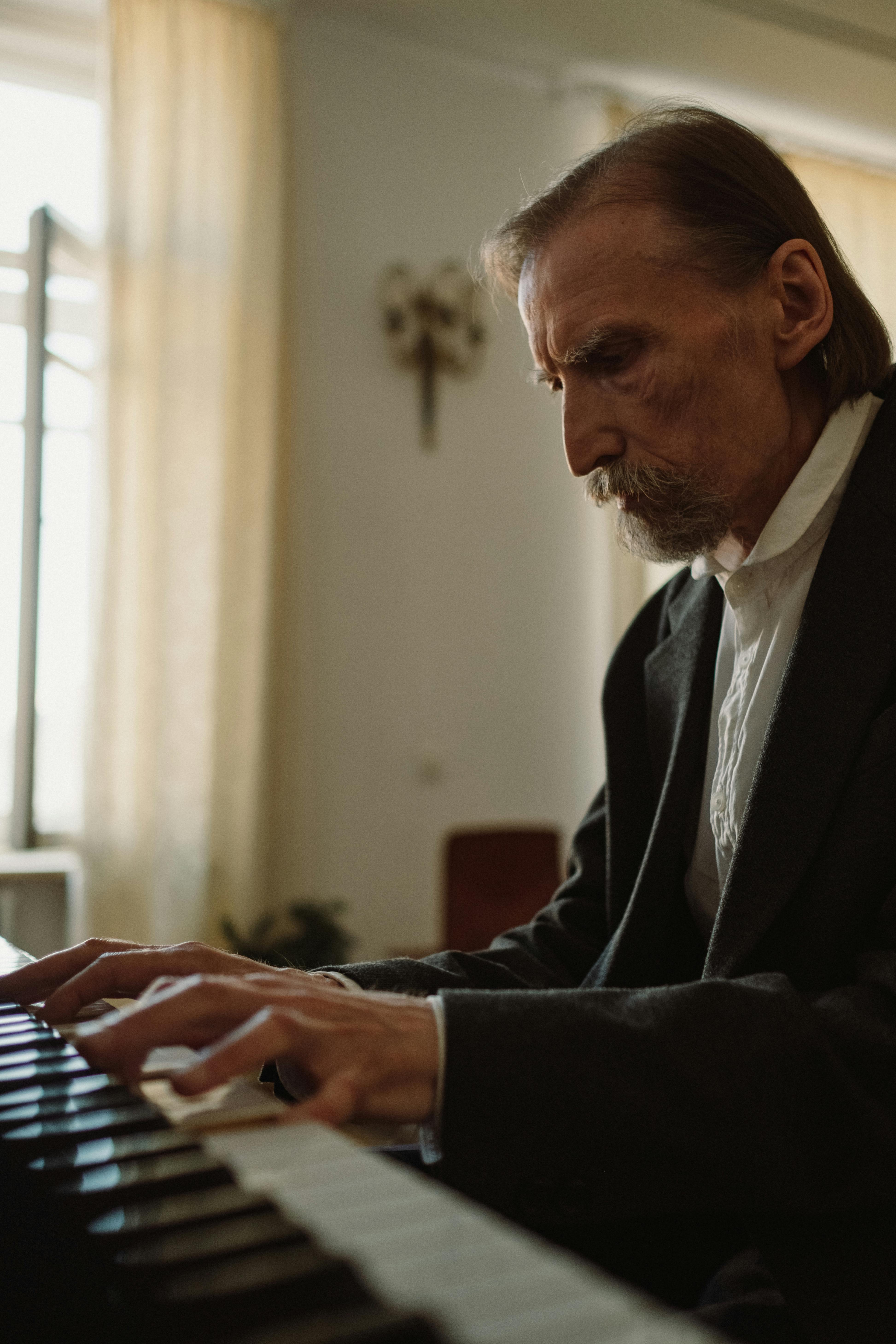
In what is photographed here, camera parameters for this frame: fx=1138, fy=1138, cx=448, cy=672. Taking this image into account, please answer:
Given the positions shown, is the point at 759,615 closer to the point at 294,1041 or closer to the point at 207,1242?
the point at 294,1041

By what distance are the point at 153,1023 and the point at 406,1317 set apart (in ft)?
0.90

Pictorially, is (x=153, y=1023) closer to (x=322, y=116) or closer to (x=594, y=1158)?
(x=594, y=1158)

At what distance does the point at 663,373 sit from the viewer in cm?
124

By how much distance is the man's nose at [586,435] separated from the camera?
4.22ft

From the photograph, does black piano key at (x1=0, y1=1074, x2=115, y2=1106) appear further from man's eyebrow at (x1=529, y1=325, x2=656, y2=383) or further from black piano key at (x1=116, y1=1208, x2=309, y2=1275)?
man's eyebrow at (x1=529, y1=325, x2=656, y2=383)

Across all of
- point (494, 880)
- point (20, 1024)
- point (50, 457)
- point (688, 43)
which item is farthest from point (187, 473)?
point (20, 1024)

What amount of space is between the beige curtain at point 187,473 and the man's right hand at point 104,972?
266cm

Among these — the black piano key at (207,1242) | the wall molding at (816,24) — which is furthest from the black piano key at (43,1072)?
the wall molding at (816,24)

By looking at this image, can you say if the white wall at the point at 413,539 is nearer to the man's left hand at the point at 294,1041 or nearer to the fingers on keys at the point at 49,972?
the fingers on keys at the point at 49,972

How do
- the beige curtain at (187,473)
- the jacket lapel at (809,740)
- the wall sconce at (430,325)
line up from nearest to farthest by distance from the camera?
1. the jacket lapel at (809,740)
2. the beige curtain at (187,473)
3. the wall sconce at (430,325)

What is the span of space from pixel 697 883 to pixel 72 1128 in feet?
2.91

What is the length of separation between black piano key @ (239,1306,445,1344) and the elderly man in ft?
0.62

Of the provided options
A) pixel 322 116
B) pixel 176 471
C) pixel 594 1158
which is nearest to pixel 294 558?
pixel 176 471

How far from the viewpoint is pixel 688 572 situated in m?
1.53
